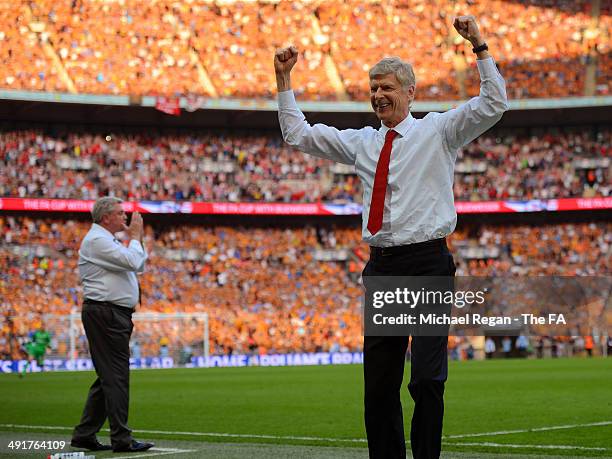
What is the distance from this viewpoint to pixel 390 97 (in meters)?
5.65

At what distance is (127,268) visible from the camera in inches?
361

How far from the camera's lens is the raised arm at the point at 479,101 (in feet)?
17.1

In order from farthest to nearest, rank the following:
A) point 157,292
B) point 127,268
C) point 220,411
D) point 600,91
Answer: point 600,91 < point 157,292 < point 220,411 < point 127,268

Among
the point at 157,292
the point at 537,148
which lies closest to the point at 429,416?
the point at 157,292

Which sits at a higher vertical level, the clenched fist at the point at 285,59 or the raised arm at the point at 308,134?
the clenched fist at the point at 285,59

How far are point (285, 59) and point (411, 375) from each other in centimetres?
189

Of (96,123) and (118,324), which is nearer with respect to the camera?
(118,324)

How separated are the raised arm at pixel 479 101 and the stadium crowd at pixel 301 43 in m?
39.5

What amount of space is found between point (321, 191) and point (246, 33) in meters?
8.20

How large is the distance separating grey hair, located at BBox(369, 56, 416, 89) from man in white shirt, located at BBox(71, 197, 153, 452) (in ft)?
13.2

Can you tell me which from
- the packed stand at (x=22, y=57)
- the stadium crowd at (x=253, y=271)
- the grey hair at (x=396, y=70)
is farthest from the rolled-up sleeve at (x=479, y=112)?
the packed stand at (x=22, y=57)

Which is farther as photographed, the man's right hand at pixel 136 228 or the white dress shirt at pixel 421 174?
the man's right hand at pixel 136 228

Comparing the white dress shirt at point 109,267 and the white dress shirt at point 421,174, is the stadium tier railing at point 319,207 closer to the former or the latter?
the white dress shirt at point 109,267

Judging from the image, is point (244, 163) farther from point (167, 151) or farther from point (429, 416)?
point (429, 416)
